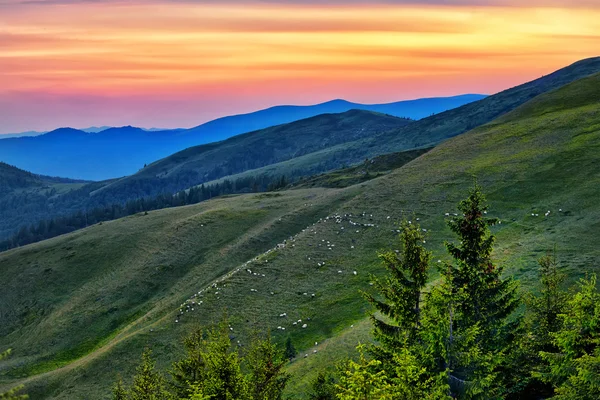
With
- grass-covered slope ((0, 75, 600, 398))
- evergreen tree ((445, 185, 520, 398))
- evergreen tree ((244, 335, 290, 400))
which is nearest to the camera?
evergreen tree ((445, 185, 520, 398))

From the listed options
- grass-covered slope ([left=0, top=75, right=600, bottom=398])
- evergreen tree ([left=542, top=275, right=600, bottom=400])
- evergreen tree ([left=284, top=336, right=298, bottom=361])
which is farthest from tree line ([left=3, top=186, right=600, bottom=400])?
evergreen tree ([left=284, top=336, right=298, bottom=361])

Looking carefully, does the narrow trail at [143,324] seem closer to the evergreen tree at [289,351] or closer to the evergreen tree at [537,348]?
the evergreen tree at [289,351]

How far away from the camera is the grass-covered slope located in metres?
55.2

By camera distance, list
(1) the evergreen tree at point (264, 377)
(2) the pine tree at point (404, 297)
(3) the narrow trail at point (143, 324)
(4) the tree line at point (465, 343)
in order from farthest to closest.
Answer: (3) the narrow trail at point (143, 324), (1) the evergreen tree at point (264, 377), (2) the pine tree at point (404, 297), (4) the tree line at point (465, 343)

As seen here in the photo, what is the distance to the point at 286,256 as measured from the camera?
7062 cm

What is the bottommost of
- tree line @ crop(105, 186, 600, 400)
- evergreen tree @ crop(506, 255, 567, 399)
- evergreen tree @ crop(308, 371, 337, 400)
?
evergreen tree @ crop(308, 371, 337, 400)

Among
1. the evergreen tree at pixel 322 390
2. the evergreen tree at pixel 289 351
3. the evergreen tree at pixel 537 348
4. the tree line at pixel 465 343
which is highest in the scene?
the tree line at pixel 465 343

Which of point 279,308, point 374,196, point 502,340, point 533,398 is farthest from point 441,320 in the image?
point 374,196

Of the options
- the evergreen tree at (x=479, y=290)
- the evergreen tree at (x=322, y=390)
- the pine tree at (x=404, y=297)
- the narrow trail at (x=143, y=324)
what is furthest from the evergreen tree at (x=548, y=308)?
the narrow trail at (x=143, y=324)

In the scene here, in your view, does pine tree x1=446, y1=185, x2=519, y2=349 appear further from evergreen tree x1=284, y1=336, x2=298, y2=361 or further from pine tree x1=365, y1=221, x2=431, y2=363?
evergreen tree x1=284, y1=336, x2=298, y2=361

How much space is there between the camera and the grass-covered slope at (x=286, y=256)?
55.2 metres

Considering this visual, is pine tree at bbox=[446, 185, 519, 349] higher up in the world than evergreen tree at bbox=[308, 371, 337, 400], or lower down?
higher up

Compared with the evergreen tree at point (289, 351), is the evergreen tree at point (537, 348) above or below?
above

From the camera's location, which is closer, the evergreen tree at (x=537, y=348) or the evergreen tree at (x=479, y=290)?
the evergreen tree at (x=479, y=290)
